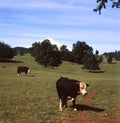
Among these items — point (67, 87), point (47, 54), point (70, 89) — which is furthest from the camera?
point (47, 54)

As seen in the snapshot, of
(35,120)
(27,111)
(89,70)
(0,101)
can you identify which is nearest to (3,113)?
(27,111)

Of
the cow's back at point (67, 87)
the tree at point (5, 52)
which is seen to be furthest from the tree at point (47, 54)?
the cow's back at point (67, 87)

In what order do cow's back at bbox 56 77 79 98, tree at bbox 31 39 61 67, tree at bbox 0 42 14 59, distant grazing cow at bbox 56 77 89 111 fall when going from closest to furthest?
distant grazing cow at bbox 56 77 89 111, cow's back at bbox 56 77 79 98, tree at bbox 31 39 61 67, tree at bbox 0 42 14 59

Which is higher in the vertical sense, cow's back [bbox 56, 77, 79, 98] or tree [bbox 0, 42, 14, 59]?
tree [bbox 0, 42, 14, 59]

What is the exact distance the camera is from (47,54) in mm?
124125

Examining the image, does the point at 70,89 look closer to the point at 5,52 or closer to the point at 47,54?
the point at 47,54

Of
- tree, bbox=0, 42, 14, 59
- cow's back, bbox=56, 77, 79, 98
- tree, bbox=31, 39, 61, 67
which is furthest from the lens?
tree, bbox=0, 42, 14, 59

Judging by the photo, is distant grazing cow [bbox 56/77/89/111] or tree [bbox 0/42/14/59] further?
tree [bbox 0/42/14/59]

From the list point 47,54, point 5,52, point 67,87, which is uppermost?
point 5,52

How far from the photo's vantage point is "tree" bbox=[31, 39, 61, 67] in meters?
123

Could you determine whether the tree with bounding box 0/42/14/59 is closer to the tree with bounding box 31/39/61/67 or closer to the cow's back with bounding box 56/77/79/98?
the tree with bounding box 31/39/61/67

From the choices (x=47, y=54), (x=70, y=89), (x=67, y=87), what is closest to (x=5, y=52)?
(x=47, y=54)

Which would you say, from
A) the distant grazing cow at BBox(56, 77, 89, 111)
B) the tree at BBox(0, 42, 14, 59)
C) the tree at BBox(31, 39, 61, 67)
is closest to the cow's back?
the distant grazing cow at BBox(56, 77, 89, 111)

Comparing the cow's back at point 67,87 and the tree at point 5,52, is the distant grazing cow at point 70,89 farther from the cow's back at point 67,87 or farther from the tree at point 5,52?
the tree at point 5,52
